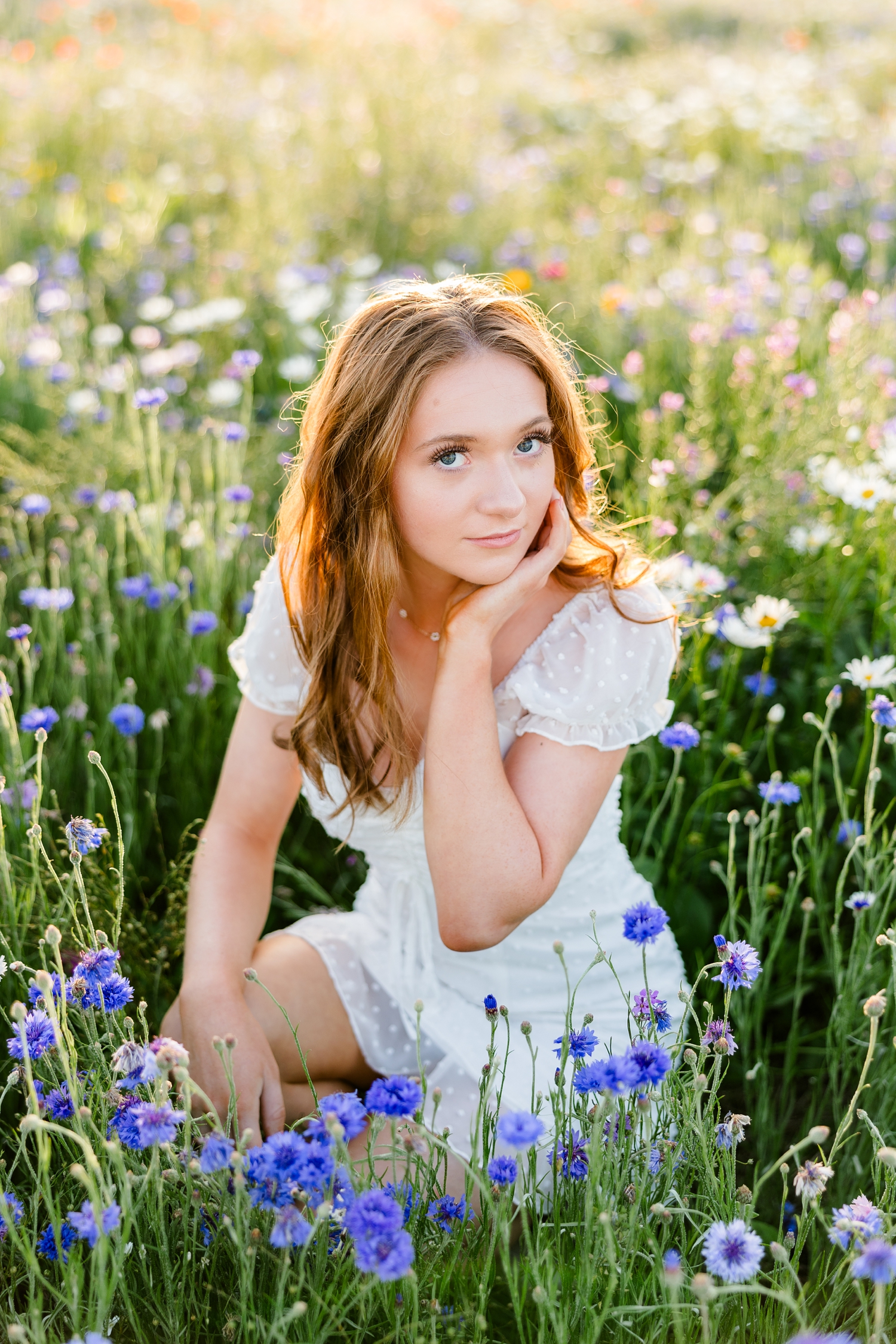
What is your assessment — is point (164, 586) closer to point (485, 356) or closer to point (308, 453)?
point (308, 453)

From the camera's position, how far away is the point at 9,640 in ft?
7.82

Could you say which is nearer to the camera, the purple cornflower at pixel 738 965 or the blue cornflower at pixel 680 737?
the purple cornflower at pixel 738 965

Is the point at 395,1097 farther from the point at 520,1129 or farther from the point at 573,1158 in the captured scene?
the point at 573,1158

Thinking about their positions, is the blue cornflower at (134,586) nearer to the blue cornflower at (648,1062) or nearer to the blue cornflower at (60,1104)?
the blue cornflower at (60,1104)

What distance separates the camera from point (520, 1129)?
949mm

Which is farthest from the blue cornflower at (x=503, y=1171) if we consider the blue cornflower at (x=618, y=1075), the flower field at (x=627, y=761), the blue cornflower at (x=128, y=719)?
the blue cornflower at (x=128, y=719)

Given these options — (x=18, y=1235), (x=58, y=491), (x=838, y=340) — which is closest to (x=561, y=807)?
(x=18, y=1235)

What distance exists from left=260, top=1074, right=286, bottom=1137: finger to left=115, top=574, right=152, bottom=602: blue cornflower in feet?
3.36

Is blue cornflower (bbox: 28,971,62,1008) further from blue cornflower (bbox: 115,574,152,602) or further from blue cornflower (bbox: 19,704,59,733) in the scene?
blue cornflower (bbox: 115,574,152,602)

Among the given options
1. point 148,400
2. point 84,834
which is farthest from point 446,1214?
point 148,400

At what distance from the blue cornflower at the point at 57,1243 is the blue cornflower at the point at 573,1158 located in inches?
19.1

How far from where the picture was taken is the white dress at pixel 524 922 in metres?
1.61

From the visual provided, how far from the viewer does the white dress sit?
161 cm

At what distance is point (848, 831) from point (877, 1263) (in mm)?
1027
